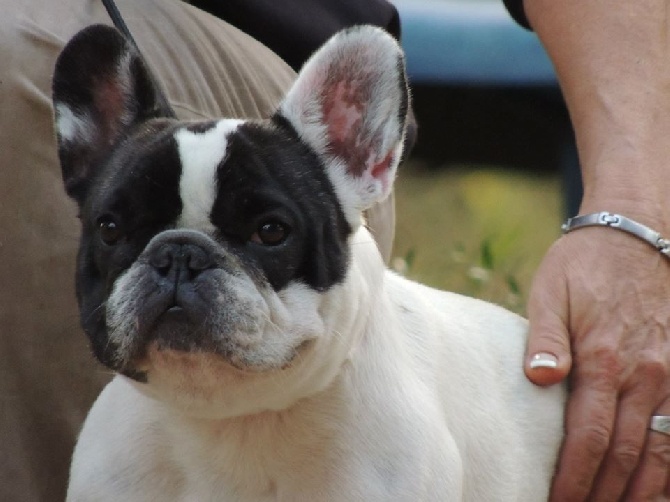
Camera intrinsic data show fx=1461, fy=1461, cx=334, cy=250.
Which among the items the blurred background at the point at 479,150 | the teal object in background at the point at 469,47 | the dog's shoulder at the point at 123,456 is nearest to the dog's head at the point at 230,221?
the dog's shoulder at the point at 123,456

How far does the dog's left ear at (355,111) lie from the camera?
1.65m

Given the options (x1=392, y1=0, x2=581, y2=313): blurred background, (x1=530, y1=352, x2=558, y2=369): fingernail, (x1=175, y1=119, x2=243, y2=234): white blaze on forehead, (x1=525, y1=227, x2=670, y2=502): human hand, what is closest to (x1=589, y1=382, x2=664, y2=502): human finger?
(x1=525, y1=227, x2=670, y2=502): human hand

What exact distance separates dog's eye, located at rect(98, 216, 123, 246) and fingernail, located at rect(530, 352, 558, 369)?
643 millimetres

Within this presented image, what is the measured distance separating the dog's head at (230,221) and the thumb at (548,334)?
37 centimetres

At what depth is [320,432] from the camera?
1646mm

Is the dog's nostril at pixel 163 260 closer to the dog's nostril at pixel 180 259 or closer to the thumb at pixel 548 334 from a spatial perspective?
the dog's nostril at pixel 180 259

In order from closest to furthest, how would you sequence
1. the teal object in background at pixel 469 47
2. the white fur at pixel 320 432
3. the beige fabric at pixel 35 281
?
the white fur at pixel 320 432 → the beige fabric at pixel 35 281 → the teal object in background at pixel 469 47

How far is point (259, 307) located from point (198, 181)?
0.15 metres

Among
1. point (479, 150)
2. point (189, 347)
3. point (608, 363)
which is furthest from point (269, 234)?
point (479, 150)

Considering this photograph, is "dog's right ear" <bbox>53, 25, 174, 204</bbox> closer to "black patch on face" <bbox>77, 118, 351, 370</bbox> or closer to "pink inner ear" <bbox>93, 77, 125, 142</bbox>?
"pink inner ear" <bbox>93, 77, 125, 142</bbox>

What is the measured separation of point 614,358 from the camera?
6.36ft

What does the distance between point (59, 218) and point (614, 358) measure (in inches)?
29.8

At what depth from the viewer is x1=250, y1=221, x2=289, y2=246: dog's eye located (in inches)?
60.3

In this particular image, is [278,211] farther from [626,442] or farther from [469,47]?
[469,47]
